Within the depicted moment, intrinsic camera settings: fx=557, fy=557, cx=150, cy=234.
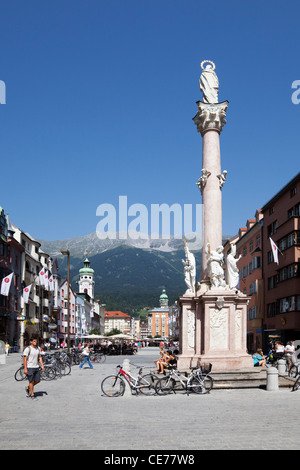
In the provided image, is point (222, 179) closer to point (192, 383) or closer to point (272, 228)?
point (192, 383)

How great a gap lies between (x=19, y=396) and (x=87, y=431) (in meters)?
8.69

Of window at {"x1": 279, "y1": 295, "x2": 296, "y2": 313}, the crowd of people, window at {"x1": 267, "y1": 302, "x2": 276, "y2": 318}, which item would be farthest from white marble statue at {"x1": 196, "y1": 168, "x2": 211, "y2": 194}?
window at {"x1": 267, "y1": 302, "x2": 276, "y2": 318}

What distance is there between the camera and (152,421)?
13.2m

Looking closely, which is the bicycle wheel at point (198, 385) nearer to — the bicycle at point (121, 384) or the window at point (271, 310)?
the bicycle at point (121, 384)

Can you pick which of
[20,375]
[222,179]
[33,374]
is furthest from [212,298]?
[20,375]

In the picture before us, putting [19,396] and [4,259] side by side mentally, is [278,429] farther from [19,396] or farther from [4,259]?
[4,259]

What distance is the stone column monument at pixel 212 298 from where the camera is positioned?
22.7 metres

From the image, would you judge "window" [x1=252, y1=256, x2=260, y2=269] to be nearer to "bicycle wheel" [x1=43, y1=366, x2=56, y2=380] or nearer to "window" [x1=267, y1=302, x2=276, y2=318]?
"window" [x1=267, y1=302, x2=276, y2=318]

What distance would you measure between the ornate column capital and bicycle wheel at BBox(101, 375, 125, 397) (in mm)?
12652

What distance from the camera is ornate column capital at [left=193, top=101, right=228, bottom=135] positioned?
25953mm

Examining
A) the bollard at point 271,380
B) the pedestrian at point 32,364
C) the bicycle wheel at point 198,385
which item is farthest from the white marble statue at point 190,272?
the pedestrian at point 32,364

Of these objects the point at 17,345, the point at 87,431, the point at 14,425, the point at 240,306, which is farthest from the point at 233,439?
the point at 17,345

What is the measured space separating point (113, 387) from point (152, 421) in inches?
239

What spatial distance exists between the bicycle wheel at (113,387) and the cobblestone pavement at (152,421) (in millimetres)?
443
